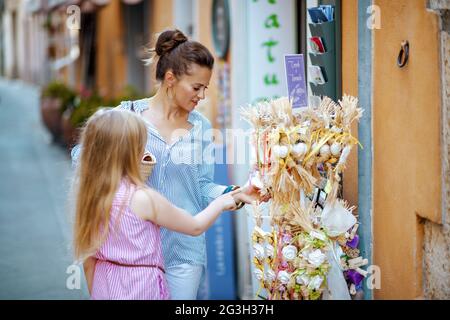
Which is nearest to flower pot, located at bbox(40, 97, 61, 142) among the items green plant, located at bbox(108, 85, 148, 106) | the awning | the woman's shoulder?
the awning

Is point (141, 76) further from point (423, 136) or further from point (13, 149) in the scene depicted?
point (423, 136)

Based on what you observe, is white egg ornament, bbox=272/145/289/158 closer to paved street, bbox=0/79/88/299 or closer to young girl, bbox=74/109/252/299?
young girl, bbox=74/109/252/299

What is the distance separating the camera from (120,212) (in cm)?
294

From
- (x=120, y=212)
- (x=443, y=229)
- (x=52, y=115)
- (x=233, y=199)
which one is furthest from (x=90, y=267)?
(x=52, y=115)

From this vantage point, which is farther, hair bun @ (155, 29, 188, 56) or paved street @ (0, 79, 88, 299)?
paved street @ (0, 79, 88, 299)

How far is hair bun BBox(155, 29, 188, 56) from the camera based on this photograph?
363 cm

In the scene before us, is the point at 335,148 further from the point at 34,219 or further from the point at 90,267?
the point at 34,219

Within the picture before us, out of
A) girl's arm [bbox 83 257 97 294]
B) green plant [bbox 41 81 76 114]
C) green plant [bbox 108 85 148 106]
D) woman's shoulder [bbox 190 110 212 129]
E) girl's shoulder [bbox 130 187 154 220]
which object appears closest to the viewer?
girl's shoulder [bbox 130 187 154 220]

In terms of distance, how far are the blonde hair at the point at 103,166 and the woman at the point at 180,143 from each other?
561mm

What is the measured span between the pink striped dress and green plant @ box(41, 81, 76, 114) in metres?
11.5

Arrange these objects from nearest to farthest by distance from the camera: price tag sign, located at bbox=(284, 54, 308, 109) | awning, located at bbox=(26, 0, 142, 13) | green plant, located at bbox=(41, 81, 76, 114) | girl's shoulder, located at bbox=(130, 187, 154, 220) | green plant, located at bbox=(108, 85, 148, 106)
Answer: girl's shoulder, located at bbox=(130, 187, 154, 220) → price tag sign, located at bbox=(284, 54, 308, 109) → green plant, located at bbox=(108, 85, 148, 106) → awning, located at bbox=(26, 0, 142, 13) → green plant, located at bbox=(41, 81, 76, 114)

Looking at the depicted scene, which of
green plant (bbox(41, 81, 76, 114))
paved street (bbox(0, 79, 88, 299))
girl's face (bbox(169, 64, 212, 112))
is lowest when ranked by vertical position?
paved street (bbox(0, 79, 88, 299))
